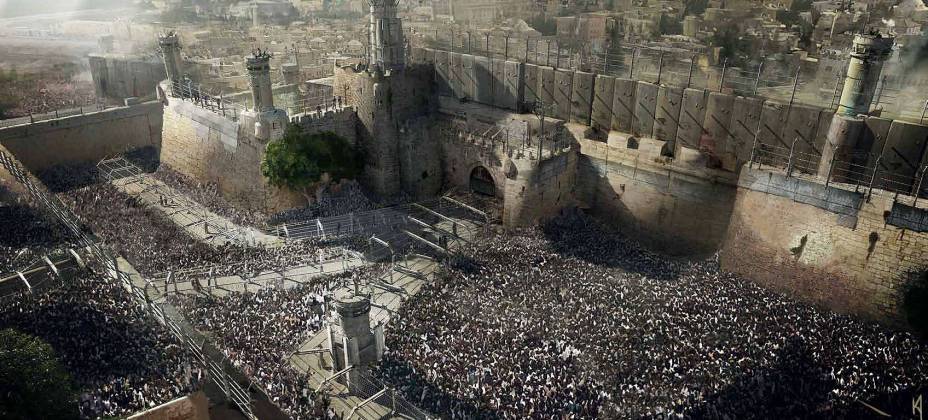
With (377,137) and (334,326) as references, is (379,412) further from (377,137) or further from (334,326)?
(377,137)

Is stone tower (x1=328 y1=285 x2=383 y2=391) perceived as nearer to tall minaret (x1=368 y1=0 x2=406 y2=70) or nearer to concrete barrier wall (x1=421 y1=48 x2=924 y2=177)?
tall minaret (x1=368 y1=0 x2=406 y2=70)

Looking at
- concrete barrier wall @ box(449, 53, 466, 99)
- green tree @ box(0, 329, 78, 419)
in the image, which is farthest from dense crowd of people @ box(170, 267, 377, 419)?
concrete barrier wall @ box(449, 53, 466, 99)

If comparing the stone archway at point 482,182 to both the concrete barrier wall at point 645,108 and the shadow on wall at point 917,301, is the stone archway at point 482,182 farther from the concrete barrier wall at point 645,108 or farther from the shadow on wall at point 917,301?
the shadow on wall at point 917,301

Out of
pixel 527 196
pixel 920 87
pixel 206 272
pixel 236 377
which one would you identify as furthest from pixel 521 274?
pixel 920 87

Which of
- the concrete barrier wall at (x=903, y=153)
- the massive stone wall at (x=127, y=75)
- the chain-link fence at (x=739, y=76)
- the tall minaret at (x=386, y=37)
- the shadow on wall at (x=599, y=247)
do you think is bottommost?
the shadow on wall at (x=599, y=247)

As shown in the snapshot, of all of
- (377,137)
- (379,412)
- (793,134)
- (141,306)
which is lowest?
(379,412)

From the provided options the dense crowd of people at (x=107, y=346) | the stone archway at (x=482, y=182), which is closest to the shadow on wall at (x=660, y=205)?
the stone archway at (x=482, y=182)

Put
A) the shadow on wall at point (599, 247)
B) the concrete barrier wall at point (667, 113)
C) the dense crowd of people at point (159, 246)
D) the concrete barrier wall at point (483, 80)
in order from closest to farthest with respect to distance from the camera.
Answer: the shadow on wall at point (599, 247) < the dense crowd of people at point (159, 246) < the concrete barrier wall at point (667, 113) < the concrete barrier wall at point (483, 80)
